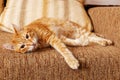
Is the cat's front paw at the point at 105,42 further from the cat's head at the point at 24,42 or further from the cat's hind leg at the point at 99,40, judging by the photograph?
the cat's head at the point at 24,42

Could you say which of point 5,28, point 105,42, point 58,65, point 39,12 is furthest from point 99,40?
point 5,28

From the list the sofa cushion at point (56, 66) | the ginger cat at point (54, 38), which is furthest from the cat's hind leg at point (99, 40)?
the sofa cushion at point (56, 66)

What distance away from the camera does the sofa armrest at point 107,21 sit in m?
1.55

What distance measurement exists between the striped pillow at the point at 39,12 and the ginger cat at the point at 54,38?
222 mm

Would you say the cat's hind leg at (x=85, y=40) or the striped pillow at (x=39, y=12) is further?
the striped pillow at (x=39, y=12)

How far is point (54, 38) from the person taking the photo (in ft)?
4.60

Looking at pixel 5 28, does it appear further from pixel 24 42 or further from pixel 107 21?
pixel 107 21

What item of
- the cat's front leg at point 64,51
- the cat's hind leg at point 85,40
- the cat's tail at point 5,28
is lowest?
the cat's tail at point 5,28

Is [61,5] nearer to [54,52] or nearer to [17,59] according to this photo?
[54,52]

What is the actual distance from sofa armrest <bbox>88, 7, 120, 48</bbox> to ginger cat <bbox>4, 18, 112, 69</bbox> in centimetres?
11

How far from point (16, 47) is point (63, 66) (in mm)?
295

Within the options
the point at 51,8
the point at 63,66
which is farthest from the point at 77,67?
the point at 51,8

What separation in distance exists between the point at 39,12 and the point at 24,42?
0.55 m

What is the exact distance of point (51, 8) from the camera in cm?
185
